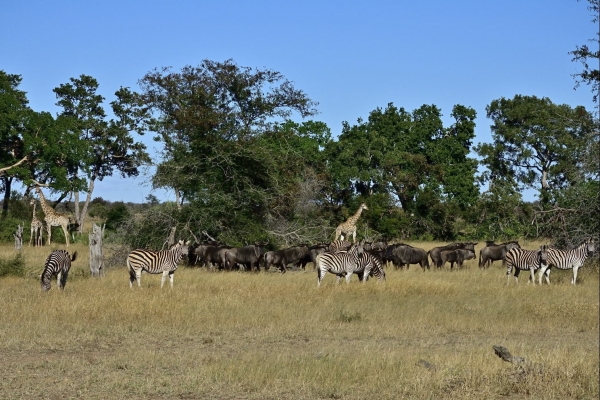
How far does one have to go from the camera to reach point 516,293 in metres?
20.2

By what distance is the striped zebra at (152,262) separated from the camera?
795 inches

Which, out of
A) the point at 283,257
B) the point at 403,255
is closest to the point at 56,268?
the point at 283,257

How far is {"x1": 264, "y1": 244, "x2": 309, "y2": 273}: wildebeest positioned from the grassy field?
3.46m

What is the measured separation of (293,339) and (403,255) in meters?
14.3

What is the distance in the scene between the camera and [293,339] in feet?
46.0

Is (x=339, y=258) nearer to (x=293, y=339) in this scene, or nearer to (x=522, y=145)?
(x=293, y=339)

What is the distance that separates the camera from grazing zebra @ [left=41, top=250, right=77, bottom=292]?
1858 centimetres

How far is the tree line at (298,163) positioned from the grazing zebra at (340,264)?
6.37 meters

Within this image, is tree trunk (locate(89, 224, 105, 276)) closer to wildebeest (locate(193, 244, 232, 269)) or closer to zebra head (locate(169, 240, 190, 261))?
zebra head (locate(169, 240, 190, 261))

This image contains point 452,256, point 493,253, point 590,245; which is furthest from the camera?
point 493,253

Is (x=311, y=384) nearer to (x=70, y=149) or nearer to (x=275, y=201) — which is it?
(x=275, y=201)

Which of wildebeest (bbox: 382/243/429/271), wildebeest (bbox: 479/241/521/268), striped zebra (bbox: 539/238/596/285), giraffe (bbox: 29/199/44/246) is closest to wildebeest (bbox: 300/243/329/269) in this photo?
wildebeest (bbox: 382/243/429/271)

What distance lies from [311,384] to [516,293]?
11116mm

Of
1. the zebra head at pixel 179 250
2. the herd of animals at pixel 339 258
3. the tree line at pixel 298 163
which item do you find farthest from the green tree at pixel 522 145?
the zebra head at pixel 179 250
